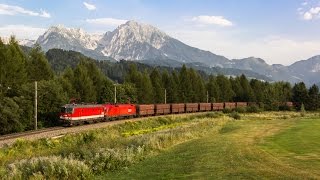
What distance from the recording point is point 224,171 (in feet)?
62.1

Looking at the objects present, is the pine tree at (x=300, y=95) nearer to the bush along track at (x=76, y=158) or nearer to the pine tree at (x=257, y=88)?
the pine tree at (x=257, y=88)

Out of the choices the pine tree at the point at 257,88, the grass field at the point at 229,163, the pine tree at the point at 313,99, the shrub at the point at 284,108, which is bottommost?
the shrub at the point at 284,108

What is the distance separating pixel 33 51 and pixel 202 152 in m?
62.3

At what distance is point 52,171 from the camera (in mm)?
19047

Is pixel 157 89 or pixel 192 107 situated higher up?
pixel 157 89

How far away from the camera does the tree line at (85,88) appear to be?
202ft

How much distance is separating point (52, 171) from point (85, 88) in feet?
236

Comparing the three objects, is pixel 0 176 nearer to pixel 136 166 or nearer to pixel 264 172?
pixel 136 166

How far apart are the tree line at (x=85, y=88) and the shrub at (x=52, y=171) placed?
3620cm

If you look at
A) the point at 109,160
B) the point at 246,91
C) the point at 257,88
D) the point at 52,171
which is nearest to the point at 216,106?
the point at 246,91

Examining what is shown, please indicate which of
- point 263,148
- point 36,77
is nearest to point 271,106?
point 36,77

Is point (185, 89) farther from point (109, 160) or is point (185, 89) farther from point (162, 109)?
point (109, 160)

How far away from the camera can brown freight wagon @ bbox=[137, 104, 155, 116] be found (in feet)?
274

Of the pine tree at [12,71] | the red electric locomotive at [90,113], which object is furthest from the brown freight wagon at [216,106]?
the pine tree at [12,71]
